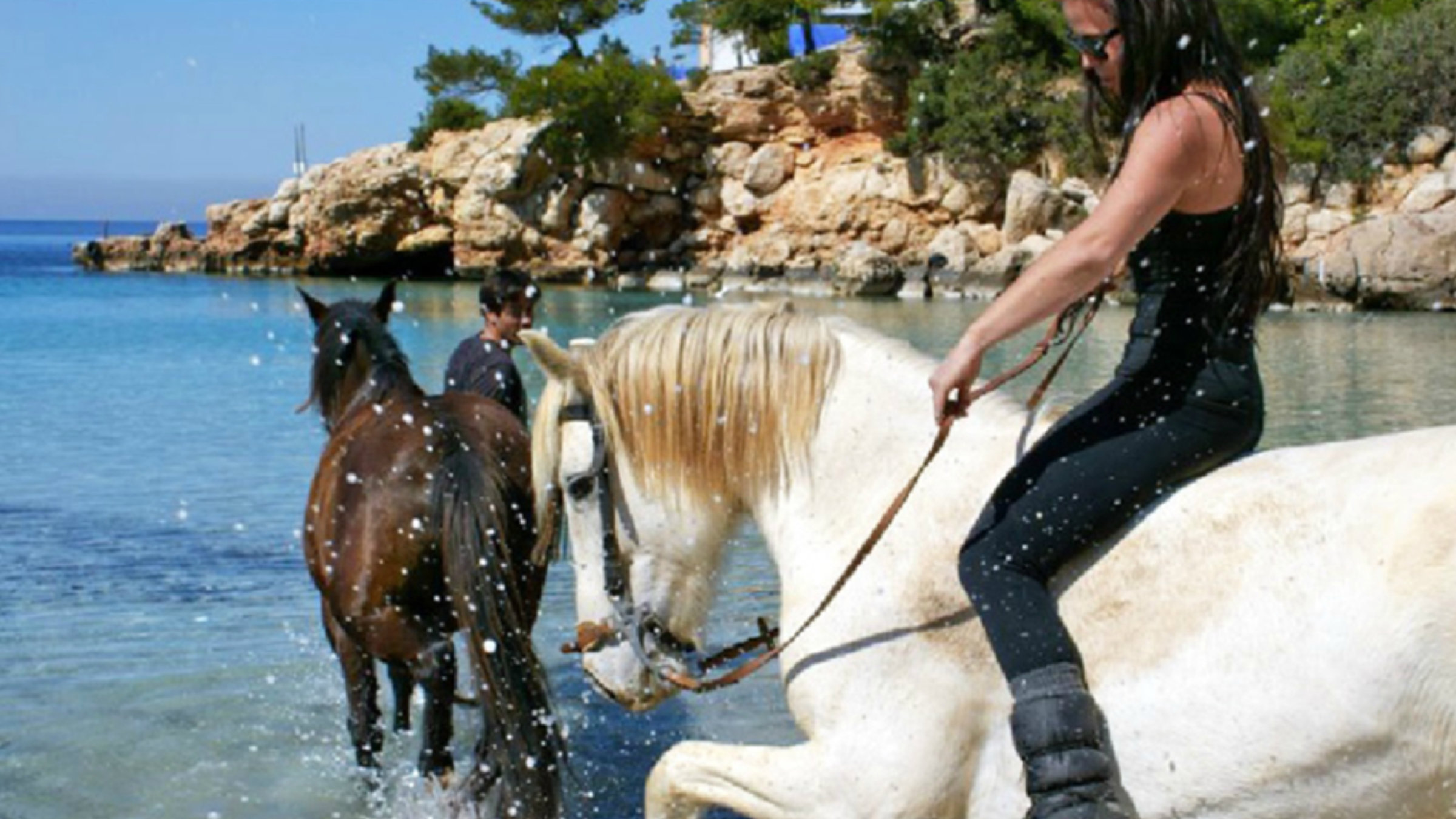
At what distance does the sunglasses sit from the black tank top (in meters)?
0.38

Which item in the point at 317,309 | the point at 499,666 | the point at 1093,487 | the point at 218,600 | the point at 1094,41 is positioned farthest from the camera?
the point at 218,600

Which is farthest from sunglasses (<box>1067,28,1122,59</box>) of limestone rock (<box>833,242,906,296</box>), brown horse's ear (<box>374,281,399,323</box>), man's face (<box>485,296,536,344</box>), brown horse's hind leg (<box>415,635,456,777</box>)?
limestone rock (<box>833,242,906,296</box>)

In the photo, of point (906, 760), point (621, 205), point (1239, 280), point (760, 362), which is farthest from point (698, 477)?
point (621, 205)

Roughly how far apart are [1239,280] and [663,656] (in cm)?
163

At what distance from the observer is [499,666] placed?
552 centimetres

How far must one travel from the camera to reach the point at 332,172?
66.1 meters

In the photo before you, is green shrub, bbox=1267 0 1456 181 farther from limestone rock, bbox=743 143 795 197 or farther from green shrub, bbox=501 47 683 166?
green shrub, bbox=501 47 683 166

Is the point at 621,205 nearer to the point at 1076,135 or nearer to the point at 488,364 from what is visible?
the point at 1076,135

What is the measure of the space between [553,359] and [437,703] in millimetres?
2609

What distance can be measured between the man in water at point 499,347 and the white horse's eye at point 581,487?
12.2 feet

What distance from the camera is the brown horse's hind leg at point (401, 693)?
6508mm

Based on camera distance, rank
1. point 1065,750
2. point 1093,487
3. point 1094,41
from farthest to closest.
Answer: point 1094,41 < point 1093,487 < point 1065,750

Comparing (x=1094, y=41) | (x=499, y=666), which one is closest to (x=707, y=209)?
(x=499, y=666)

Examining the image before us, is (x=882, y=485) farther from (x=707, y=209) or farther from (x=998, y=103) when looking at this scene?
(x=707, y=209)
